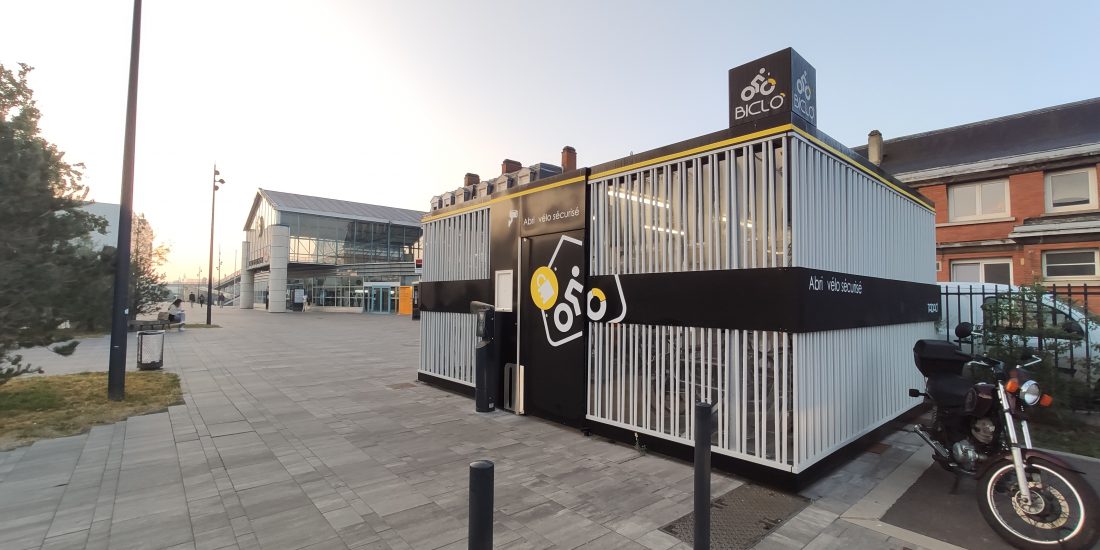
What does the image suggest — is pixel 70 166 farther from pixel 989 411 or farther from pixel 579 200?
pixel 989 411

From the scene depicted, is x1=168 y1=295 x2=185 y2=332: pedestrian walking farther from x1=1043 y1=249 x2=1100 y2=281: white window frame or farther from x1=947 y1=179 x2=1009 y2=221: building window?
x1=1043 y1=249 x2=1100 y2=281: white window frame

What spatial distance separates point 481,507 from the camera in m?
1.95

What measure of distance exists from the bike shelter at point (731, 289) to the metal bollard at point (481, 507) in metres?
3.15

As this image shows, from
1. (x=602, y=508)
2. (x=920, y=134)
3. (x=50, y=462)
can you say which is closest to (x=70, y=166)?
(x=50, y=462)

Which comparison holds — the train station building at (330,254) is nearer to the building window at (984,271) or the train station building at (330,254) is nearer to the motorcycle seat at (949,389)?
the building window at (984,271)

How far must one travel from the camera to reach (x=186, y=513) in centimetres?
377

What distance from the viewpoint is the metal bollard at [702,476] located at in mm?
2922

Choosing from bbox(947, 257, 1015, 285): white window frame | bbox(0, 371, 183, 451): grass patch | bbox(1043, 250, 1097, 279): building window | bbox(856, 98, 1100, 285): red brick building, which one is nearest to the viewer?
bbox(0, 371, 183, 451): grass patch

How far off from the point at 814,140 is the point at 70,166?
1071 cm

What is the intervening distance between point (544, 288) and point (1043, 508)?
16.2 ft

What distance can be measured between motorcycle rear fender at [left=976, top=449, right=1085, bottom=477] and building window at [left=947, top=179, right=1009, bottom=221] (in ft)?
→ 71.8

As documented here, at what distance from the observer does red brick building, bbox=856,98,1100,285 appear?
57.5 feet

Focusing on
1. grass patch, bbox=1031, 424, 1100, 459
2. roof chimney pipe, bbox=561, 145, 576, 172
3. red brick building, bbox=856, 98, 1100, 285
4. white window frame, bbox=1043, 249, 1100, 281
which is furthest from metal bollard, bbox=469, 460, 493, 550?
white window frame, bbox=1043, 249, 1100, 281

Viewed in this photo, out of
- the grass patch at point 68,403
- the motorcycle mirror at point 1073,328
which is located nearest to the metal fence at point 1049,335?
the motorcycle mirror at point 1073,328
